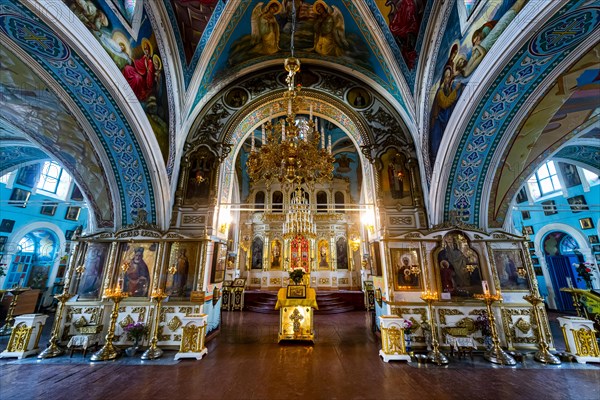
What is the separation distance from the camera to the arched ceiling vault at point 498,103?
4.11 m

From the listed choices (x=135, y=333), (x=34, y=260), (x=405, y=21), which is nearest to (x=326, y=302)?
(x=135, y=333)

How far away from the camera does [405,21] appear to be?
6.83 metres

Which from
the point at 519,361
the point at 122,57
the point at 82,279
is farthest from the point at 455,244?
the point at 82,279

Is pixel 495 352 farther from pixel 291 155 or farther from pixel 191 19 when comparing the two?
pixel 191 19

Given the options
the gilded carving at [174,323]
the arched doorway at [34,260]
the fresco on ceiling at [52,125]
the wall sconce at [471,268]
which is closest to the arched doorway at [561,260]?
the wall sconce at [471,268]

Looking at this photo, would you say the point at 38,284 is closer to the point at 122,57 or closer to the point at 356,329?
the point at 122,57

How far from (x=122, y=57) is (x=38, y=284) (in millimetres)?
13748

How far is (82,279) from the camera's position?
262 inches

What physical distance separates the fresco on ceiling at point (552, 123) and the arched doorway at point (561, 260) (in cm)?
902

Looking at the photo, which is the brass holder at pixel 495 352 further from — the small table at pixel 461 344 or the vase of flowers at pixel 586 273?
the vase of flowers at pixel 586 273

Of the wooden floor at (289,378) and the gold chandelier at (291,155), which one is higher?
the gold chandelier at (291,155)

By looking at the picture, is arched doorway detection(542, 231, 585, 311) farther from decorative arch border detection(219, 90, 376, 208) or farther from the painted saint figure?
the painted saint figure

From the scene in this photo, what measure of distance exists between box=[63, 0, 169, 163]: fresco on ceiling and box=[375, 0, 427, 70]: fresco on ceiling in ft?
22.4

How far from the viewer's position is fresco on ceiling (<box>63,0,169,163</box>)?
4767 millimetres
